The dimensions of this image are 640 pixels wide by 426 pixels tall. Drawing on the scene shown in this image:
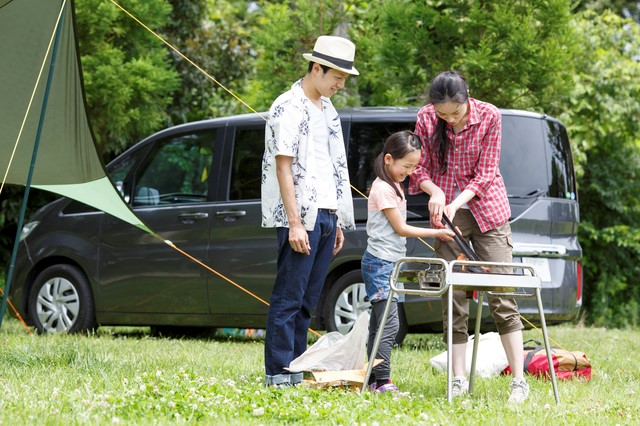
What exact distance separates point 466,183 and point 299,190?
2.90 feet

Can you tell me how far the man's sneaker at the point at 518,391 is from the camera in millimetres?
4637

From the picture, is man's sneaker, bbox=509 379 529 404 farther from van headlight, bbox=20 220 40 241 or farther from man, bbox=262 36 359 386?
van headlight, bbox=20 220 40 241

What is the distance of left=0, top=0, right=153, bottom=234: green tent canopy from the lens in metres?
6.20

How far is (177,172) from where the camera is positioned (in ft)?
26.9

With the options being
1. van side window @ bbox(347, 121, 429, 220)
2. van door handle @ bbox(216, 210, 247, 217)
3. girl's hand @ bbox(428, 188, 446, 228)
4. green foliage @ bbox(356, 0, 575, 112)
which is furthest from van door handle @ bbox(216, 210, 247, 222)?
girl's hand @ bbox(428, 188, 446, 228)

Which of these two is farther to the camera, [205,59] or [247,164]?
[205,59]

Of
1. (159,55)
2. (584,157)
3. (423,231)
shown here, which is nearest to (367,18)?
(159,55)

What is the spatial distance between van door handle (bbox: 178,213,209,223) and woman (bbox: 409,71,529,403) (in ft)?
10.2

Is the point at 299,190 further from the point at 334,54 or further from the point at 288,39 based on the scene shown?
the point at 288,39

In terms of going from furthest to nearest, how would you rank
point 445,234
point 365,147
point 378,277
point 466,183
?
point 365,147 < point 466,183 < point 378,277 < point 445,234

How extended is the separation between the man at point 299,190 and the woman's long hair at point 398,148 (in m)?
0.25

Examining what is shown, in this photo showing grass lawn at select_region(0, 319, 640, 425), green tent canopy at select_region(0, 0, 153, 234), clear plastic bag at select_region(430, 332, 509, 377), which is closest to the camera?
grass lawn at select_region(0, 319, 640, 425)

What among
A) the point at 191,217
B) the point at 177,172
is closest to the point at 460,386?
the point at 191,217

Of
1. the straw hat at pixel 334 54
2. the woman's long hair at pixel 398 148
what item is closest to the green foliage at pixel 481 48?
the woman's long hair at pixel 398 148
